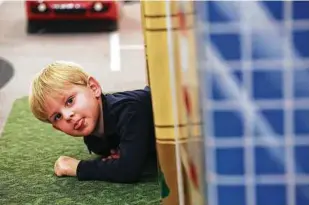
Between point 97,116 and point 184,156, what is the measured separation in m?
0.78

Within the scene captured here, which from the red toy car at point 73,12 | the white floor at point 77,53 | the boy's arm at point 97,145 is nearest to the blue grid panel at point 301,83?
the boy's arm at point 97,145

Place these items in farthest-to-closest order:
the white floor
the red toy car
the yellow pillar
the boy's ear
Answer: the red toy car < the white floor < the boy's ear < the yellow pillar

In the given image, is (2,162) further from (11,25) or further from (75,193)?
(11,25)

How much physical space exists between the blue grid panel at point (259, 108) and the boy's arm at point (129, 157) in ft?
2.93

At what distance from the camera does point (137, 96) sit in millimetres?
1636

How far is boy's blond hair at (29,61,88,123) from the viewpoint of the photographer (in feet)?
5.19

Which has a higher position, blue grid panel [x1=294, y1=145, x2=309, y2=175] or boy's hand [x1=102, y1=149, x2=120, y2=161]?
blue grid panel [x1=294, y1=145, x2=309, y2=175]

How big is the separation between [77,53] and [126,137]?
1676 mm

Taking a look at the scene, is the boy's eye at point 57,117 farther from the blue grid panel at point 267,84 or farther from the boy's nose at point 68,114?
the blue grid panel at point 267,84

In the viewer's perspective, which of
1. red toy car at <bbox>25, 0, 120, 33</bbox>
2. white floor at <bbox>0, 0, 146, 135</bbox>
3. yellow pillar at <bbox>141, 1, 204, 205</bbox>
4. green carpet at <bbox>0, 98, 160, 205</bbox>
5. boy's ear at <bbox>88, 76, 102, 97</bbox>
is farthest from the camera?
red toy car at <bbox>25, 0, 120, 33</bbox>

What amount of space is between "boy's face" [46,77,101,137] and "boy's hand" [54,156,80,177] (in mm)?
107

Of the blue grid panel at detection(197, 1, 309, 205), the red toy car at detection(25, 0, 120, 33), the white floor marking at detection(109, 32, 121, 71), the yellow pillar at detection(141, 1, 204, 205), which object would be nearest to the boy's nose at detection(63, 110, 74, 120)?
the yellow pillar at detection(141, 1, 204, 205)

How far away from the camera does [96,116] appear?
1.63 meters

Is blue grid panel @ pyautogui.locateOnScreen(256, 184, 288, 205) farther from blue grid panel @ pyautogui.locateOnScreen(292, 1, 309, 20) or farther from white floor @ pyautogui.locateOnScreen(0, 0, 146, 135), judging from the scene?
white floor @ pyautogui.locateOnScreen(0, 0, 146, 135)
